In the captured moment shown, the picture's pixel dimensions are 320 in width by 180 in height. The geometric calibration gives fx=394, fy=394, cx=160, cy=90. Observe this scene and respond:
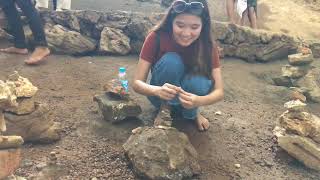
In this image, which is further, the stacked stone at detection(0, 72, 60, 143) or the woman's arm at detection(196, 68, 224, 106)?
the woman's arm at detection(196, 68, 224, 106)

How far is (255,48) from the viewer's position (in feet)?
17.3

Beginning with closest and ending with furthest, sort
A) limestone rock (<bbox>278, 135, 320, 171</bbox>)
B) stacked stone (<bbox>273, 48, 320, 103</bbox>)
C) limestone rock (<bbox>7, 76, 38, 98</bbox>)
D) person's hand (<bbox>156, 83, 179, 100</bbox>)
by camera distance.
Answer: limestone rock (<bbox>7, 76, 38, 98</bbox>) → person's hand (<bbox>156, 83, 179, 100</bbox>) → limestone rock (<bbox>278, 135, 320, 171</bbox>) → stacked stone (<bbox>273, 48, 320, 103</bbox>)

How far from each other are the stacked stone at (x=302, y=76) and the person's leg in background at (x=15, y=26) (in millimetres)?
2926

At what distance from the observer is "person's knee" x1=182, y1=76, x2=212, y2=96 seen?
2.90m

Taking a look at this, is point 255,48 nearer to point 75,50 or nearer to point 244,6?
point 244,6

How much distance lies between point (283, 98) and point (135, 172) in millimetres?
2285

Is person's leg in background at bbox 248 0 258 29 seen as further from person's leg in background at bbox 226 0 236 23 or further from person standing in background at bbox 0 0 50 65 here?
person standing in background at bbox 0 0 50 65

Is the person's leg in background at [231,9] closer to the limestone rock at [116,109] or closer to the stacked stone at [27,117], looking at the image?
the limestone rock at [116,109]

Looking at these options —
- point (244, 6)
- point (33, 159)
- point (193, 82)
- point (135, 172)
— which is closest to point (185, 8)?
point (193, 82)

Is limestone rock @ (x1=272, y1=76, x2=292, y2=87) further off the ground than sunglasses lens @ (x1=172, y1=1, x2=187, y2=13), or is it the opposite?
sunglasses lens @ (x1=172, y1=1, x2=187, y2=13)

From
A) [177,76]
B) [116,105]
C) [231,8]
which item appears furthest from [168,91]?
[231,8]

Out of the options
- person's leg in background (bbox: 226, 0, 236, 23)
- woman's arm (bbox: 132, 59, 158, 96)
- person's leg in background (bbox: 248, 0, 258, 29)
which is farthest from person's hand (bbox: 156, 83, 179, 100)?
person's leg in background (bbox: 248, 0, 258, 29)

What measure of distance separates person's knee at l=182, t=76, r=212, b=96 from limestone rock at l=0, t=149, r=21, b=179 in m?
1.35

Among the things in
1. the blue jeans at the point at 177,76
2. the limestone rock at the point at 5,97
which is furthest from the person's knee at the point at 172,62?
the limestone rock at the point at 5,97
